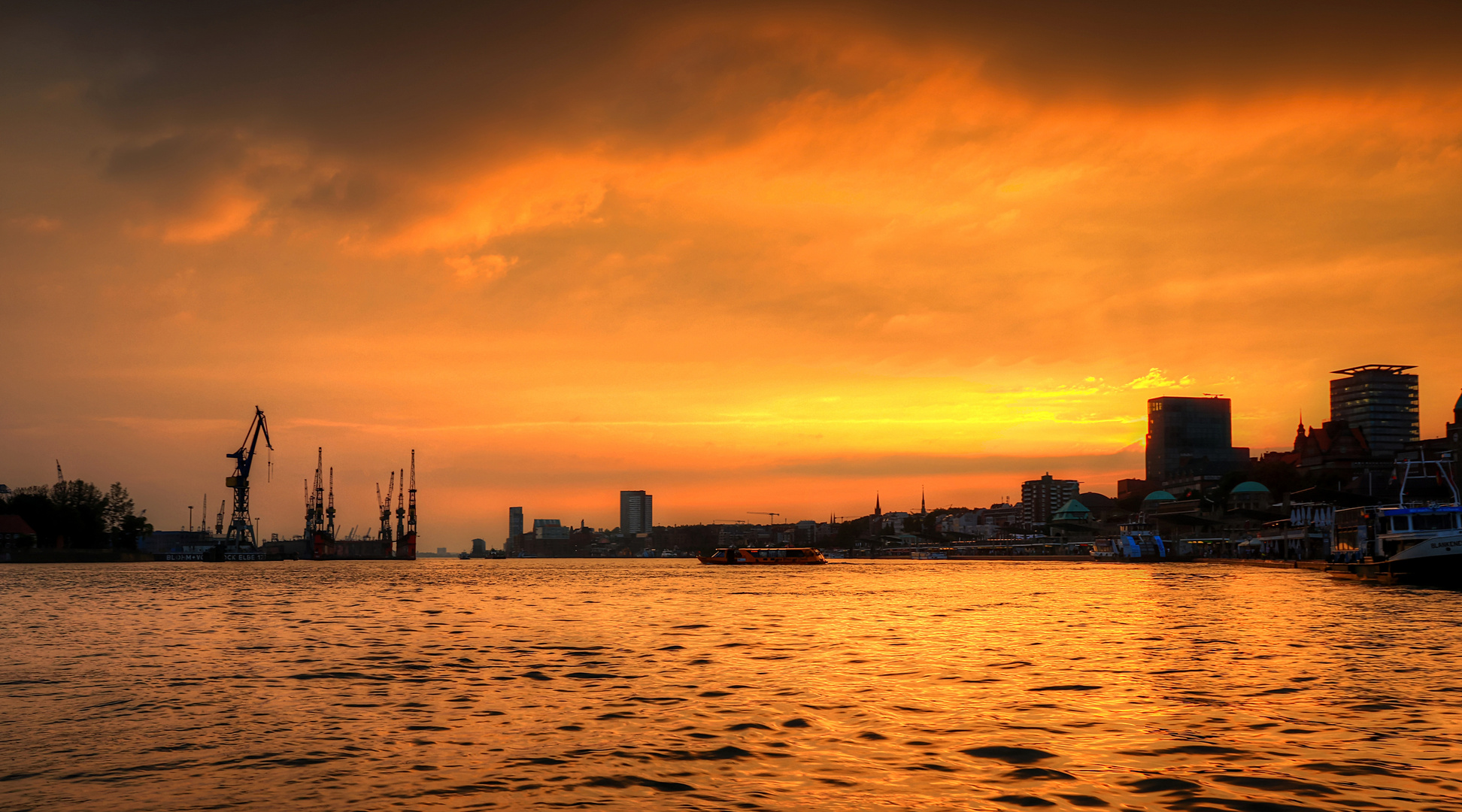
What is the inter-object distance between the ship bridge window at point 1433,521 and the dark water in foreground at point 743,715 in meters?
31.4

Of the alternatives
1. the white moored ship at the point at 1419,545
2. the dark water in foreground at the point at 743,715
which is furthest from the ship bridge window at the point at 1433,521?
the dark water in foreground at the point at 743,715

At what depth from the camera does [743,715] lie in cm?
2314

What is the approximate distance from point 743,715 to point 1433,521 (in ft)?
245

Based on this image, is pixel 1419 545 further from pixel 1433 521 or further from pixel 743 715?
pixel 743 715

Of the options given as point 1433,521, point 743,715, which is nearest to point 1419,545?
point 1433,521

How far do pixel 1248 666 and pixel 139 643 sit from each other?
40.2m

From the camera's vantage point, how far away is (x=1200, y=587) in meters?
88.8

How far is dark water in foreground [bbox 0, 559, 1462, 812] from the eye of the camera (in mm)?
16047

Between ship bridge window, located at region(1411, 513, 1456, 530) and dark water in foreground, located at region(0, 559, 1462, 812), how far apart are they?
3138cm

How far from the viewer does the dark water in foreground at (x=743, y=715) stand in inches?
632

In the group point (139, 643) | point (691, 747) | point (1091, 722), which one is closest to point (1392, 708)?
point (1091, 722)

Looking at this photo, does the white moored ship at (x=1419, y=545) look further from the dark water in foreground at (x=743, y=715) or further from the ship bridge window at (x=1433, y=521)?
the dark water in foreground at (x=743, y=715)

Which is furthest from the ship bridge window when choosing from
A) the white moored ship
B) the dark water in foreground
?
the dark water in foreground

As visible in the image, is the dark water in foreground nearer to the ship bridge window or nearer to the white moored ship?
the white moored ship
